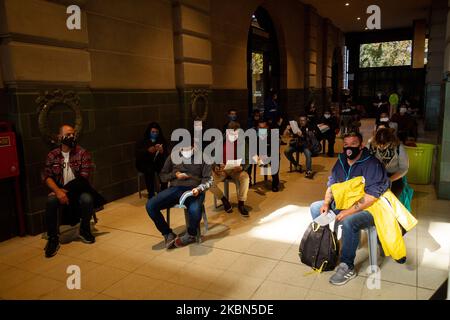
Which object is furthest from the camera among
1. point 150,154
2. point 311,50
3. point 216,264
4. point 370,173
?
point 311,50

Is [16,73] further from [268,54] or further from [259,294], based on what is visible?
[268,54]

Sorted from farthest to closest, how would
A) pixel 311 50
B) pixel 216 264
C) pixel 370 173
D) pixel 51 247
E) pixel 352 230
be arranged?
pixel 311 50, pixel 51 247, pixel 216 264, pixel 370 173, pixel 352 230

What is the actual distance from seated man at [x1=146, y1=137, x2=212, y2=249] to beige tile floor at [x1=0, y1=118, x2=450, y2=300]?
18cm

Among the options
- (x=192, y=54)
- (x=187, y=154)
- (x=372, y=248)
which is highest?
(x=192, y=54)

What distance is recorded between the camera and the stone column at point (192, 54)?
295 inches

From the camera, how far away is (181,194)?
4355mm

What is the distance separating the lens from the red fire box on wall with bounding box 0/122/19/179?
14.3ft

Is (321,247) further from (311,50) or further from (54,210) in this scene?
(311,50)

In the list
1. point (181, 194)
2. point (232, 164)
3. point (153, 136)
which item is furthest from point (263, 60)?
point (181, 194)

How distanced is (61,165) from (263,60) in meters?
10.6

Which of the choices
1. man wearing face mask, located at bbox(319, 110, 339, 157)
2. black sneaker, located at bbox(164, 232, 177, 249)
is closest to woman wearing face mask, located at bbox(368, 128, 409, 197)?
black sneaker, located at bbox(164, 232, 177, 249)

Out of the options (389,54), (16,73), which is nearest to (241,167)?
(16,73)

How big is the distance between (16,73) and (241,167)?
10.5ft

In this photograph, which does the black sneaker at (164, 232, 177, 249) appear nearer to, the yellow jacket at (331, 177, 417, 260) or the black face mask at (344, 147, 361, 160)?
the yellow jacket at (331, 177, 417, 260)
